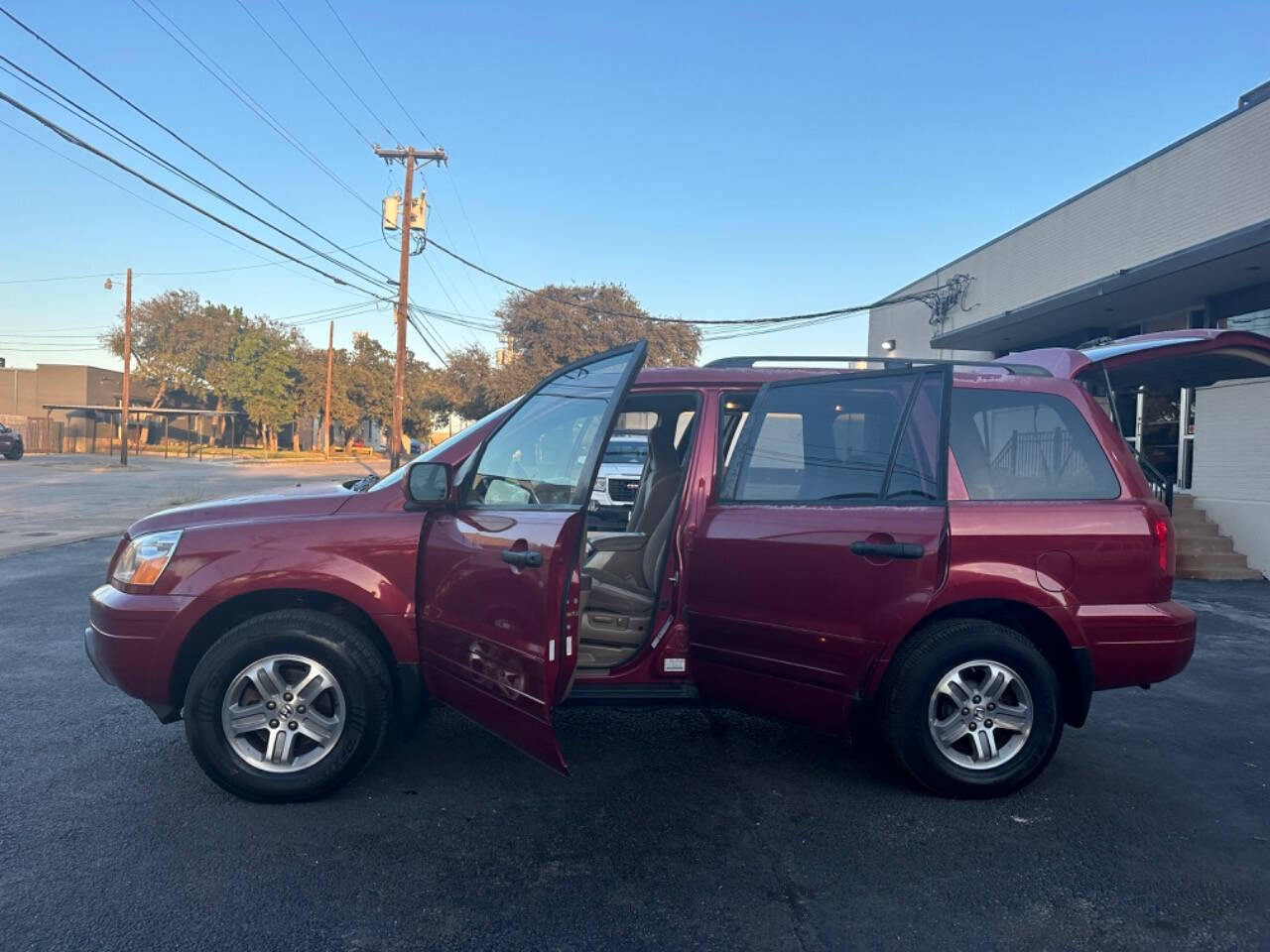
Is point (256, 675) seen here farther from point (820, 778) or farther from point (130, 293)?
point (130, 293)

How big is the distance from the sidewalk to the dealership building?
14722 millimetres

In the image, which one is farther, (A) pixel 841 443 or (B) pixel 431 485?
(A) pixel 841 443

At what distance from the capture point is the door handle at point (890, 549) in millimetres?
3604

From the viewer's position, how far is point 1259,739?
468cm

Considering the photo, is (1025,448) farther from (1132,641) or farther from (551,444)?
(551,444)

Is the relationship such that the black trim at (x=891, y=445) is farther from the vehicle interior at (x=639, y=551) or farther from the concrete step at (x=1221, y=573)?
the concrete step at (x=1221, y=573)

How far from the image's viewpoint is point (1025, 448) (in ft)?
12.9

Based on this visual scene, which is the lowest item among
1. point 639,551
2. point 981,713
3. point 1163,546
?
point 981,713

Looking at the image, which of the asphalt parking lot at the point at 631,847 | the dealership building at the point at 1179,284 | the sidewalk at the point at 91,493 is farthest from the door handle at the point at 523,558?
the sidewalk at the point at 91,493

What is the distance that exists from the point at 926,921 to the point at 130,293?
3870cm

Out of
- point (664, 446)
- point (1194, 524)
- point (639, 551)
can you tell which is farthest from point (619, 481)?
point (1194, 524)

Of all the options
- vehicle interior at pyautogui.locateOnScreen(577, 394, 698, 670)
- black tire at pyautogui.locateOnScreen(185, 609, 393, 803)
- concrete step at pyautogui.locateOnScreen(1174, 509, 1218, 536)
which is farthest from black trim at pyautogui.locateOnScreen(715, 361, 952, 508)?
concrete step at pyautogui.locateOnScreen(1174, 509, 1218, 536)

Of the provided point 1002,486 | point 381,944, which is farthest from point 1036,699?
point 381,944

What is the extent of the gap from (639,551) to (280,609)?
178 cm
